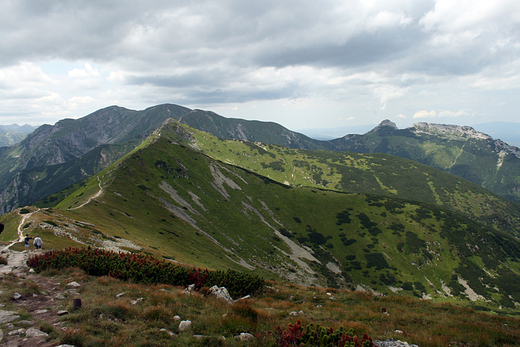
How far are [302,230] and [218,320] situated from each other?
492ft

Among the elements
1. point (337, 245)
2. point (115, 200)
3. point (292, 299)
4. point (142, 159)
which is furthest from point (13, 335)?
point (142, 159)

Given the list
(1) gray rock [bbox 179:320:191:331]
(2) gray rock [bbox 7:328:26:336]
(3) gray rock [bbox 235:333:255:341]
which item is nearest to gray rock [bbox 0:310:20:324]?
(2) gray rock [bbox 7:328:26:336]

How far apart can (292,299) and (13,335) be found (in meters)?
19.7

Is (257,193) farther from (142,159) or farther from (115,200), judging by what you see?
(115,200)

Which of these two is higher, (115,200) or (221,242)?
(115,200)

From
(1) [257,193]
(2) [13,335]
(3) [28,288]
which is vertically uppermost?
(2) [13,335]

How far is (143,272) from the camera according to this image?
2297cm

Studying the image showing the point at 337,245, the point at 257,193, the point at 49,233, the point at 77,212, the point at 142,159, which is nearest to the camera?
the point at 49,233

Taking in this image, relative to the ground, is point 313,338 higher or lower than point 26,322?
lower

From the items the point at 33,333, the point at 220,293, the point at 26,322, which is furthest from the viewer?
the point at 220,293

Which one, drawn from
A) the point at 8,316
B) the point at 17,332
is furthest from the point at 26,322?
the point at 8,316

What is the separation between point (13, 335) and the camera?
1082cm

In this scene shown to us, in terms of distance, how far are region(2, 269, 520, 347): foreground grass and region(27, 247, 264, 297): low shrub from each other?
52.6 inches

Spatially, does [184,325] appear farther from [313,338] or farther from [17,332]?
[17,332]
